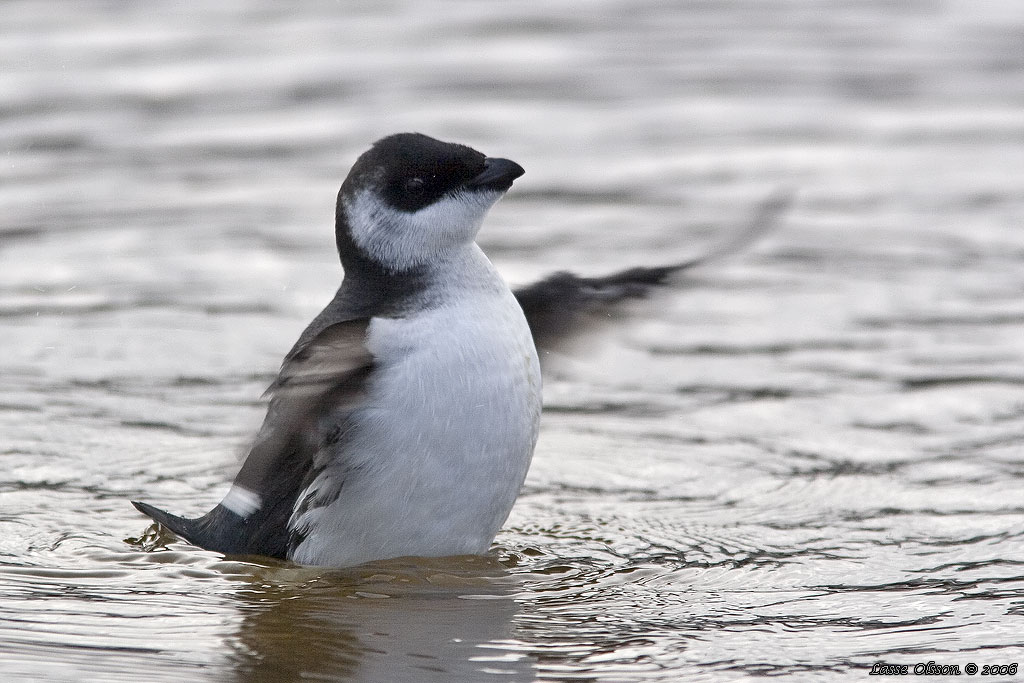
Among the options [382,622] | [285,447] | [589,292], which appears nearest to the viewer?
[382,622]

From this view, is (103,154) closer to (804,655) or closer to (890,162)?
(890,162)

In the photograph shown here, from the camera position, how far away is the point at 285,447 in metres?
5.16

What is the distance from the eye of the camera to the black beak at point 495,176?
5215mm

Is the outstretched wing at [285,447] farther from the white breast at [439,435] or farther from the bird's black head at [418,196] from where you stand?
the bird's black head at [418,196]

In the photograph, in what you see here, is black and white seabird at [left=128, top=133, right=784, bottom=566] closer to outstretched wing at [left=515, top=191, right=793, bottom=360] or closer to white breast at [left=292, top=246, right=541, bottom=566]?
white breast at [left=292, top=246, right=541, bottom=566]

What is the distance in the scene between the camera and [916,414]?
21.9ft

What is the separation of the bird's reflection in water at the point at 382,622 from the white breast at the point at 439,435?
86 millimetres

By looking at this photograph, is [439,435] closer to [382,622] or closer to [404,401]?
[404,401]

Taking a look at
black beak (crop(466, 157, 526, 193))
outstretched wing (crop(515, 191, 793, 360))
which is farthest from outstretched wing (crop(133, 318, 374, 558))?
outstretched wing (crop(515, 191, 793, 360))

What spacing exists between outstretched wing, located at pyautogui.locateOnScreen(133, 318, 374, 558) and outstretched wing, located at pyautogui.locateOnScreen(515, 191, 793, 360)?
970mm

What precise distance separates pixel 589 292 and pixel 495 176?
2.35 feet

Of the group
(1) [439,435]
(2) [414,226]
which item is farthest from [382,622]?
(2) [414,226]

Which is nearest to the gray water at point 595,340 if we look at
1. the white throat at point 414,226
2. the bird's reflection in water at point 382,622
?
the bird's reflection in water at point 382,622

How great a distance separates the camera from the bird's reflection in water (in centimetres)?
455
